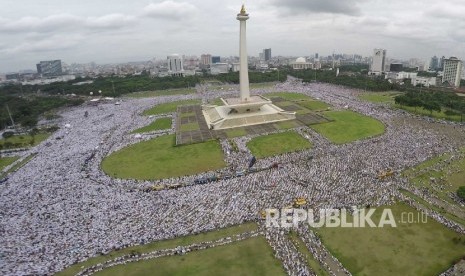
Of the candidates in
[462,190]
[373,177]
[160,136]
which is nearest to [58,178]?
[160,136]

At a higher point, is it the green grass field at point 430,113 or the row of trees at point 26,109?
the row of trees at point 26,109

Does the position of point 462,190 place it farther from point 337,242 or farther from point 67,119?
point 67,119

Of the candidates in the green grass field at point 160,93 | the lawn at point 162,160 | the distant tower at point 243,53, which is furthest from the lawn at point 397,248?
the green grass field at point 160,93

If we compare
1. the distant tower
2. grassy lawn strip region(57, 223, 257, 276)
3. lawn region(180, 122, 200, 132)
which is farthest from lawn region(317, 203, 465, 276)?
the distant tower

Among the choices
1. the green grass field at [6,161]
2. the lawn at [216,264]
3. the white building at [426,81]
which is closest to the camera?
the lawn at [216,264]

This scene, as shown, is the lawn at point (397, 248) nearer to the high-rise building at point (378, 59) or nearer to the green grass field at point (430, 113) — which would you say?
the green grass field at point (430, 113)

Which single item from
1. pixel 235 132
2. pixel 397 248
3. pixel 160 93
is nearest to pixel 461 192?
pixel 397 248

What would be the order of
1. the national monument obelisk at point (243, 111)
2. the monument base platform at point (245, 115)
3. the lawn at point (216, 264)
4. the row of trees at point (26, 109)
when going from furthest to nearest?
1. the row of trees at point (26, 109)
2. the monument base platform at point (245, 115)
3. the national monument obelisk at point (243, 111)
4. the lawn at point (216, 264)
